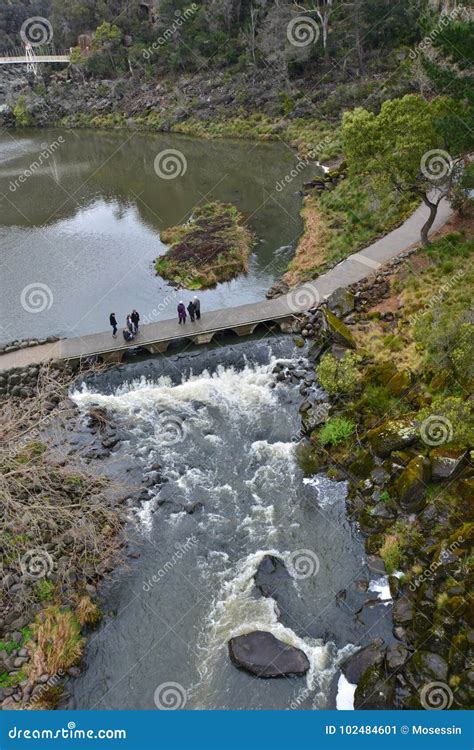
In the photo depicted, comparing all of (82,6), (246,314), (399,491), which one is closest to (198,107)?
(82,6)

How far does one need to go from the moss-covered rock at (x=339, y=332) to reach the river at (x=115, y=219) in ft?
22.7

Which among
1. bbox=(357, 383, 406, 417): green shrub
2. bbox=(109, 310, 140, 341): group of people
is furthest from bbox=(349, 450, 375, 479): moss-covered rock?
bbox=(109, 310, 140, 341): group of people

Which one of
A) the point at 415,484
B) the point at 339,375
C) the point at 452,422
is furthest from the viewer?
the point at 339,375

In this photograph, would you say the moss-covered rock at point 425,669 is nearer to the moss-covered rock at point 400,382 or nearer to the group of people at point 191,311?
the moss-covered rock at point 400,382

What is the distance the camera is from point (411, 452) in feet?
66.4

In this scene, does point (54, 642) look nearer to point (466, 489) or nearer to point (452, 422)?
point (466, 489)

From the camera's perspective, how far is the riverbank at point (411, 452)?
14.9m

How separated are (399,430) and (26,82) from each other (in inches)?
3726

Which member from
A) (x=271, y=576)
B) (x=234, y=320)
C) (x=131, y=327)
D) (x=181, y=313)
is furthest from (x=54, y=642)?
(x=234, y=320)

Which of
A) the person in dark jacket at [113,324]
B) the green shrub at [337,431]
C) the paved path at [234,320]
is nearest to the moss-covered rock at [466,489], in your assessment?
the green shrub at [337,431]

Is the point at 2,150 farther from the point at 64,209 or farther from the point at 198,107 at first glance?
the point at 64,209

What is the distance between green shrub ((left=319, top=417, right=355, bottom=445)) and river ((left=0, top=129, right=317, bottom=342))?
12.1 metres

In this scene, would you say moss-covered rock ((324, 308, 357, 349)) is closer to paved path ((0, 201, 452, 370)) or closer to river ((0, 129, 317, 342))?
paved path ((0, 201, 452, 370))

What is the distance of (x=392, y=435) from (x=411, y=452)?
916mm
